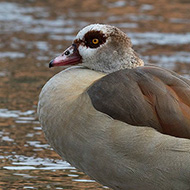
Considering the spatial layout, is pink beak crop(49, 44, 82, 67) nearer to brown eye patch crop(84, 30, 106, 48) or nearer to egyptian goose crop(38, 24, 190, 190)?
brown eye patch crop(84, 30, 106, 48)

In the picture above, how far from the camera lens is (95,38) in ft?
19.0

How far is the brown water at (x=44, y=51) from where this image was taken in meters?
6.80

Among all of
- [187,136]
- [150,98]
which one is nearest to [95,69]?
[150,98]

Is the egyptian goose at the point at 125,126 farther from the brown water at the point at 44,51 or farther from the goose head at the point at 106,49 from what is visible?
the brown water at the point at 44,51

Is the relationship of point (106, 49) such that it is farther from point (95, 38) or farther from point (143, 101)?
point (143, 101)

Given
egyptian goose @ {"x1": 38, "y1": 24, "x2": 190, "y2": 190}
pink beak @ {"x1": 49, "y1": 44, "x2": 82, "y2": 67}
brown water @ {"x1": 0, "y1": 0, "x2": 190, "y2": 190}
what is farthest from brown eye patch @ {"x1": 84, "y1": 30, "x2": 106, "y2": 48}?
brown water @ {"x1": 0, "y1": 0, "x2": 190, "y2": 190}

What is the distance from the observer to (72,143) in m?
5.34

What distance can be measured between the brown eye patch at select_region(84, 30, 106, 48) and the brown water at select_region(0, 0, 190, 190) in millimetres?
1437

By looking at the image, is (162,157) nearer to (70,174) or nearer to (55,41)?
(70,174)

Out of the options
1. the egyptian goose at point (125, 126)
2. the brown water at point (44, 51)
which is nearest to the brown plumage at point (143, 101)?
the egyptian goose at point (125, 126)

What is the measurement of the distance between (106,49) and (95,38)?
0.44 ft

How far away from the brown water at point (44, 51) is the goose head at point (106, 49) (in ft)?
4.25

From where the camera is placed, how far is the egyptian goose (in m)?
5.25

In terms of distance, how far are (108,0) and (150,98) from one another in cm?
1209
